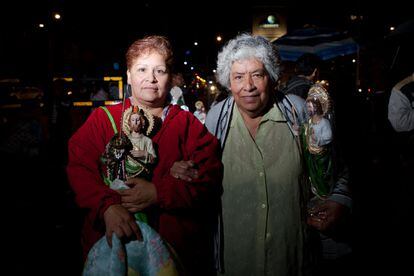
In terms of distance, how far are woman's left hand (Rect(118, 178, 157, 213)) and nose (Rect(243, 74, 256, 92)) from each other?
1.01 meters

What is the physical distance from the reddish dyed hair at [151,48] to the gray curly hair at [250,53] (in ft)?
1.68

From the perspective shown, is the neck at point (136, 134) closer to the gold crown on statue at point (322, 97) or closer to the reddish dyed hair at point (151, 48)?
the reddish dyed hair at point (151, 48)

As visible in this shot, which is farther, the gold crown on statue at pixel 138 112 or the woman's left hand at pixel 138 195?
the gold crown on statue at pixel 138 112

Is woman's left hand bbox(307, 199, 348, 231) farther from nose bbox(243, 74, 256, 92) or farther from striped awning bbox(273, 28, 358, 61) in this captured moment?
striped awning bbox(273, 28, 358, 61)

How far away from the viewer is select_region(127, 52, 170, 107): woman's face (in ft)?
7.51

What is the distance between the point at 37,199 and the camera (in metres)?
6.75

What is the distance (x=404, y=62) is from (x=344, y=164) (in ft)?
15.0

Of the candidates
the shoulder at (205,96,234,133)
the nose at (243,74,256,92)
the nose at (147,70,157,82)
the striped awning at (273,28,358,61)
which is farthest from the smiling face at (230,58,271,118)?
the striped awning at (273,28,358,61)

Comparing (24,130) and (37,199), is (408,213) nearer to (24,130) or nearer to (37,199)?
(37,199)

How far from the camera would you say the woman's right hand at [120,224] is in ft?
6.43

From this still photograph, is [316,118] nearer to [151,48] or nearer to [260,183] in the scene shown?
[260,183]

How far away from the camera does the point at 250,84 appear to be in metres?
2.51

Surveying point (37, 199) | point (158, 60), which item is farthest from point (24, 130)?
point (158, 60)

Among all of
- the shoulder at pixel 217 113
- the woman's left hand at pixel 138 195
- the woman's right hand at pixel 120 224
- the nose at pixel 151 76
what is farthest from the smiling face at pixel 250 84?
the woman's right hand at pixel 120 224
